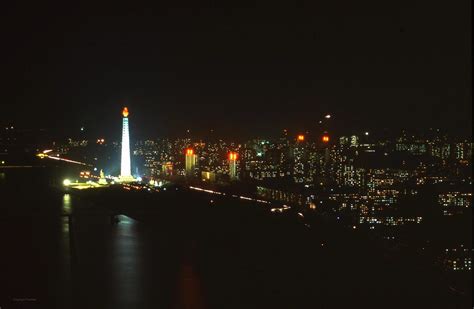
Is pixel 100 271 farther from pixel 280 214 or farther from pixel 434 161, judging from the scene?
pixel 434 161

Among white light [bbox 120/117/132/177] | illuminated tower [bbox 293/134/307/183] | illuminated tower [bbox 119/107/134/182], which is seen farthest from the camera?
white light [bbox 120/117/132/177]

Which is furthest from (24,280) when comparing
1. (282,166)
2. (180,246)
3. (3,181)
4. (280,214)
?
(282,166)

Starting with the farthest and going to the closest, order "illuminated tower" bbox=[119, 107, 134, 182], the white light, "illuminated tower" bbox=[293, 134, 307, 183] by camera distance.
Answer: the white light → "illuminated tower" bbox=[119, 107, 134, 182] → "illuminated tower" bbox=[293, 134, 307, 183]

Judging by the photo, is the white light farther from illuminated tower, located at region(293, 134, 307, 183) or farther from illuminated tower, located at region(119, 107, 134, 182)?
illuminated tower, located at region(293, 134, 307, 183)

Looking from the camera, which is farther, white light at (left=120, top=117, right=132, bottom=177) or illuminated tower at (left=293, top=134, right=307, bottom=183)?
white light at (left=120, top=117, right=132, bottom=177)

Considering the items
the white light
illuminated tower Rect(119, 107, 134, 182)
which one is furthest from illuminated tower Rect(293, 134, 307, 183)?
the white light

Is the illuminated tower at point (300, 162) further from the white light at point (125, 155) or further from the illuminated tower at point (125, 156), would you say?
the white light at point (125, 155)

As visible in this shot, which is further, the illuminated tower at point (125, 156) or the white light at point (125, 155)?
the white light at point (125, 155)

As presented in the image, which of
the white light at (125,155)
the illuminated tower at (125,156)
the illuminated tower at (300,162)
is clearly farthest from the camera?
the white light at (125,155)

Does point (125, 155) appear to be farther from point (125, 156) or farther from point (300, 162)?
point (300, 162)

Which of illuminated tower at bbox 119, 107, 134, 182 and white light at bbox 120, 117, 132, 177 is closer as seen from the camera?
illuminated tower at bbox 119, 107, 134, 182

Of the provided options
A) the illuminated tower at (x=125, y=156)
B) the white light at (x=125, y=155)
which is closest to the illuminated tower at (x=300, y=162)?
the illuminated tower at (x=125, y=156)
